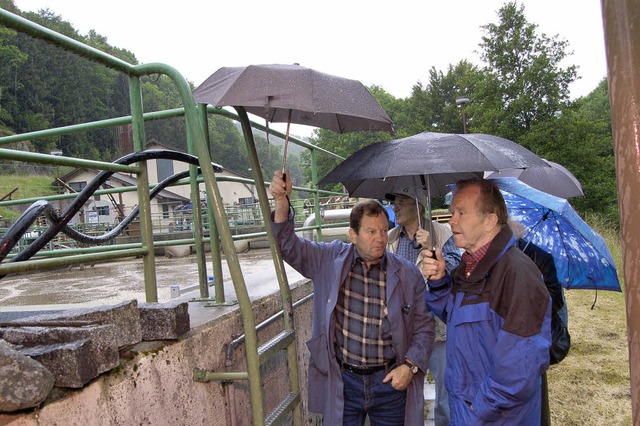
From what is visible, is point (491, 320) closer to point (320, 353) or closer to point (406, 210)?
point (320, 353)

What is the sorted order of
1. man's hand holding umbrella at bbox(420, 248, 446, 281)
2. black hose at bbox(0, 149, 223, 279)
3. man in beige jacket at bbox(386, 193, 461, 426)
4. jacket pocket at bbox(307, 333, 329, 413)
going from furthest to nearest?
1. man in beige jacket at bbox(386, 193, 461, 426)
2. jacket pocket at bbox(307, 333, 329, 413)
3. man's hand holding umbrella at bbox(420, 248, 446, 281)
4. black hose at bbox(0, 149, 223, 279)

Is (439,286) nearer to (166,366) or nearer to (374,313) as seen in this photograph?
(374,313)

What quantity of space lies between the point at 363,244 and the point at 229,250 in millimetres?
850

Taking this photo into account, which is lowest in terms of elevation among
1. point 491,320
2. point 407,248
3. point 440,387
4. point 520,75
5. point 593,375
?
point 593,375

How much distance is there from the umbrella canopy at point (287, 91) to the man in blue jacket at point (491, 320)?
661 millimetres

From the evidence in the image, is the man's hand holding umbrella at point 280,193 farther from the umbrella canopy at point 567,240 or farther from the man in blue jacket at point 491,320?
the umbrella canopy at point 567,240

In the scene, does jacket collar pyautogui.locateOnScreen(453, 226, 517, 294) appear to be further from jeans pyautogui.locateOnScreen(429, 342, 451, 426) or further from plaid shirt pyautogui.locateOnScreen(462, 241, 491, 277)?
jeans pyautogui.locateOnScreen(429, 342, 451, 426)

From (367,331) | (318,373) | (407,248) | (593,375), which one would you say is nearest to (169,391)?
(318,373)

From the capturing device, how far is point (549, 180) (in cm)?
339

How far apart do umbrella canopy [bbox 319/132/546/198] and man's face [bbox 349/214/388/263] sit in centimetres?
31

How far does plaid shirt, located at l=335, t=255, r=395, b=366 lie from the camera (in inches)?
98.6

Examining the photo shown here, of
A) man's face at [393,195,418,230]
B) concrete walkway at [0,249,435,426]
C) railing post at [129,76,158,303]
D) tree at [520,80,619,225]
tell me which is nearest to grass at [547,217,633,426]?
concrete walkway at [0,249,435,426]

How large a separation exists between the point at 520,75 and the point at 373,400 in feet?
106

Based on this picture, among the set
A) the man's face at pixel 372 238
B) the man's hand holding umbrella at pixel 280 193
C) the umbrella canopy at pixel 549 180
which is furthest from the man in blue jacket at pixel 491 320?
the umbrella canopy at pixel 549 180
